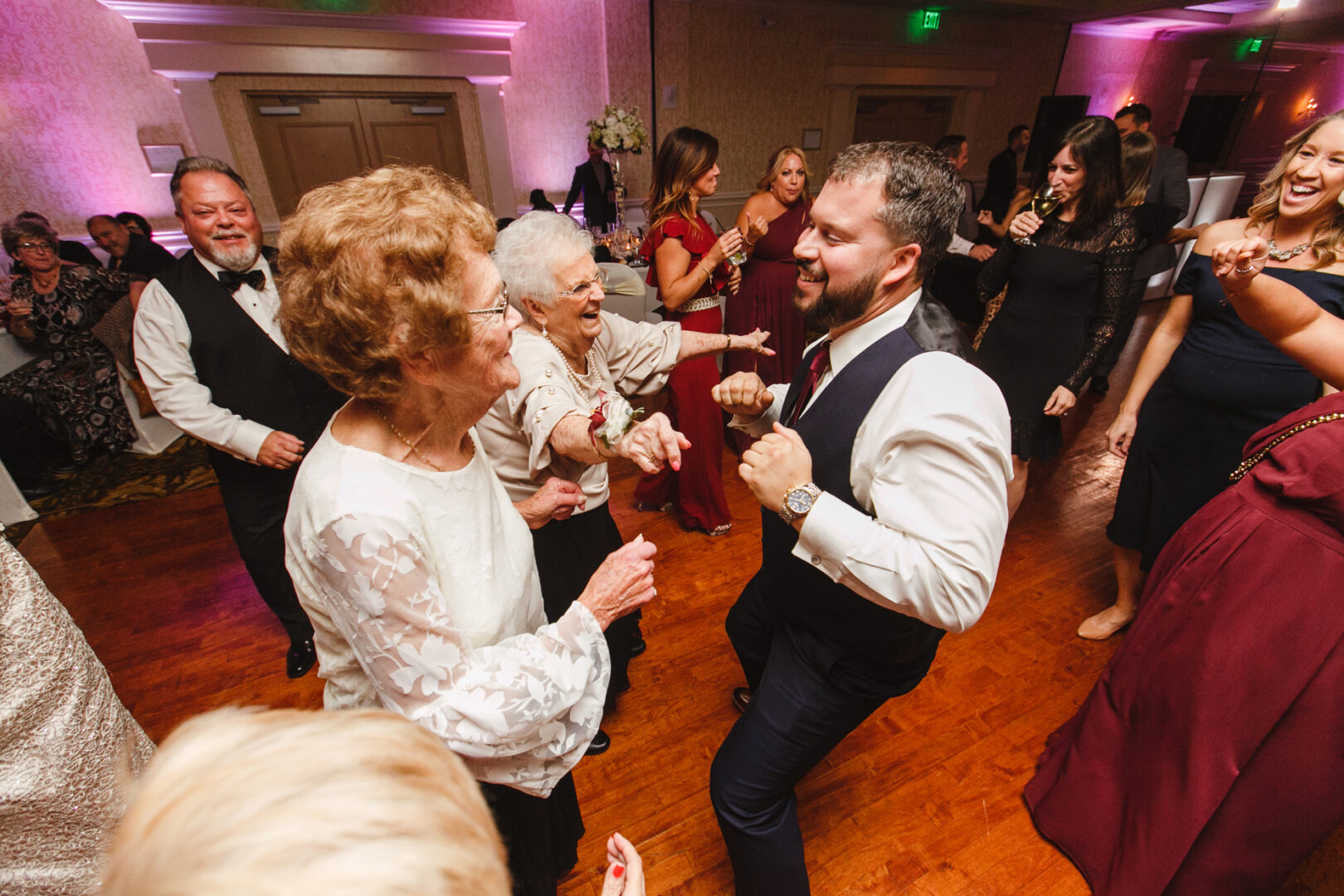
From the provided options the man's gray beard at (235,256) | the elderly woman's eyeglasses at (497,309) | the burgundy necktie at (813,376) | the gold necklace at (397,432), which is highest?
the elderly woman's eyeglasses at (497,309)

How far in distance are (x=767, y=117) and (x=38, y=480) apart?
307 inches

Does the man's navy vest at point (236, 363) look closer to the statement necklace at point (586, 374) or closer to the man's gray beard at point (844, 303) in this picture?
the statement necklace at point (586, 374)

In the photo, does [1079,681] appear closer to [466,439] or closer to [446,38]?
[466,439]

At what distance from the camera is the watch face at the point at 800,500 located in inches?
41.9

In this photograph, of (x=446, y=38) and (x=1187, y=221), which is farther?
(x=1187, y=221)

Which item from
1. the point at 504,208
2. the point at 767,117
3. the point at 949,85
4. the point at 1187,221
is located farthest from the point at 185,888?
the point at 949,85

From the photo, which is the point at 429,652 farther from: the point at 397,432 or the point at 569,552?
the point at 569,552

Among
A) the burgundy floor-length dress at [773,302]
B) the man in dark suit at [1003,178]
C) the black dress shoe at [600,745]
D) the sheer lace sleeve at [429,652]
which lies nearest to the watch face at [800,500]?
the sheer lace sleeve at [429,652]

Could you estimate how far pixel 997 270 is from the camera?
8.43 ft

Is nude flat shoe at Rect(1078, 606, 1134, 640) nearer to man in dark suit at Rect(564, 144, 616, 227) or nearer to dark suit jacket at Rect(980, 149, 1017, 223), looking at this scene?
man in dark suit at Rect(564, 144, 616, 227)

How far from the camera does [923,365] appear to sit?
41.8 inches

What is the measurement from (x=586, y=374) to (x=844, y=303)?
831 millimetres

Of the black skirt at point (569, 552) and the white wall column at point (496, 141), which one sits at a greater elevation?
the white wall column at point (496, 141)

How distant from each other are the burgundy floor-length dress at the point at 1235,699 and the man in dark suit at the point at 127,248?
237 inches
